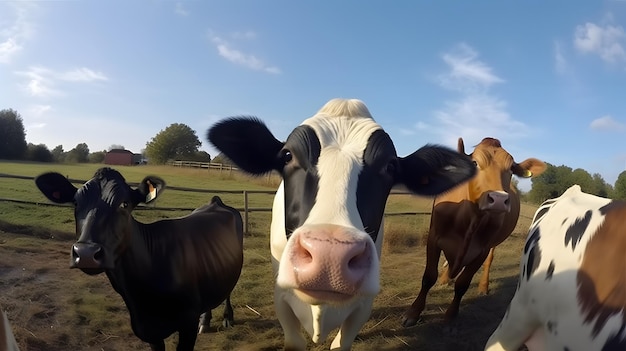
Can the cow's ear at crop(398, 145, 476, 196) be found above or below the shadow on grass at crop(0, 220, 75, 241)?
above

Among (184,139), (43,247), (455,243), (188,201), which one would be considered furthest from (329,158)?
(184,139)

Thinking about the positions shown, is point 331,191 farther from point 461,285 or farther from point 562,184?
point 562,184

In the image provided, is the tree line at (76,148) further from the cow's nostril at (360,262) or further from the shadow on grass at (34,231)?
the cow's nostril at (360,262)

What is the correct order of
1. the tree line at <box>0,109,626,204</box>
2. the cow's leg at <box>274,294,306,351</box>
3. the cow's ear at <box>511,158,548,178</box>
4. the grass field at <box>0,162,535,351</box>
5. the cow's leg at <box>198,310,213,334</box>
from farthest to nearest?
the tree line at <box>0,109,626,204</box>
the cow's ear at <box>511,158,548,178</box>
the cow's leg at <box>198,310,213,334</box>
the grass field at <box>0,162,535,351</box>
the cow's leg at <box>274,294,306,351</box>

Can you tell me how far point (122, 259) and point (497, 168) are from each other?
4.25 metres

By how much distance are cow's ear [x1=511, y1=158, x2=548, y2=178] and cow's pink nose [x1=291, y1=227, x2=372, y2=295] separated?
17.0 feet

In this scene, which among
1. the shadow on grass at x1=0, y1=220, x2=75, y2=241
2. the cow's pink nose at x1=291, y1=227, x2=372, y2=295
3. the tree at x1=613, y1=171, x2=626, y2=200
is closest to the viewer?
the cow's pink nose at x1=291, y1=227, x2=372, y2=295

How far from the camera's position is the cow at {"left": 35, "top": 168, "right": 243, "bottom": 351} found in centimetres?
316

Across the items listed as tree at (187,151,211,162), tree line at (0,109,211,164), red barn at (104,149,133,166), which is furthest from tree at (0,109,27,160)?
tree at (187,151,211,162)

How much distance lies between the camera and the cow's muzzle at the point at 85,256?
2941 millimetres

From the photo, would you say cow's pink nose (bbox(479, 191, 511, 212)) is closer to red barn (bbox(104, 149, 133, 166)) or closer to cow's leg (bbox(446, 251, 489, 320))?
cow's leg (bbox(446, 251, 489, 320))

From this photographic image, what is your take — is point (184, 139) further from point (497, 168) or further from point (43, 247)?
point (497, 168)

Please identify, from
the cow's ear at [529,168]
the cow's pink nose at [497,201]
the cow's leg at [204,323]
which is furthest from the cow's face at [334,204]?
the cow's ear at [529,168]

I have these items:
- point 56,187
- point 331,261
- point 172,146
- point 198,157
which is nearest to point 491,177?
point 331,261
